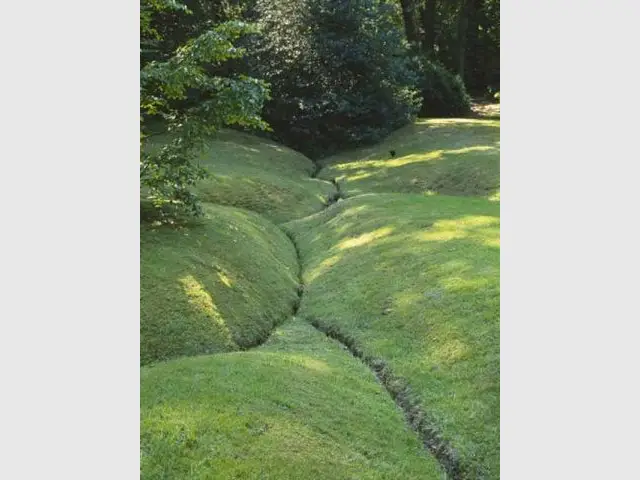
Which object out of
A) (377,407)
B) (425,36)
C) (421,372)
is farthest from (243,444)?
(425,36)

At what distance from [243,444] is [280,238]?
783cm

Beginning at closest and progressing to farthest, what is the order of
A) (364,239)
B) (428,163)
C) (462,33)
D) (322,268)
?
(322,268)
(364,239)
(428,163)
(462,33)

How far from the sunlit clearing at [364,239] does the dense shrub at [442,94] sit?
19.1 meters

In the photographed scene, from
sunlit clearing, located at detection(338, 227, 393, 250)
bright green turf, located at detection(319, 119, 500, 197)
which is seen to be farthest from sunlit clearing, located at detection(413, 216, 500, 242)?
bright green turf, located at detection(319, 119, 500, 197)

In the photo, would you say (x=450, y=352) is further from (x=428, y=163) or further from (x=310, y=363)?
(x=428, y=163)

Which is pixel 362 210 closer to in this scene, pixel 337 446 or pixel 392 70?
pixel 337 446

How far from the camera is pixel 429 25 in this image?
3438 centimetres

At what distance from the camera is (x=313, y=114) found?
22641 millimetres

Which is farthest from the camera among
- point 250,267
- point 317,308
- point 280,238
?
point 280,238

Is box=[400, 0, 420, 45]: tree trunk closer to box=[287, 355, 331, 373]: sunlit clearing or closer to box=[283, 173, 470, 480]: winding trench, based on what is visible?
box=[283, 173, 470, 480]: winding trench

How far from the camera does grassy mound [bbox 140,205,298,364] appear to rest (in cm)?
743

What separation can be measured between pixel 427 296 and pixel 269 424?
3539 mm

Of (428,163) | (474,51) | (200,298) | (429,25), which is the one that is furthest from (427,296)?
(474,51)
